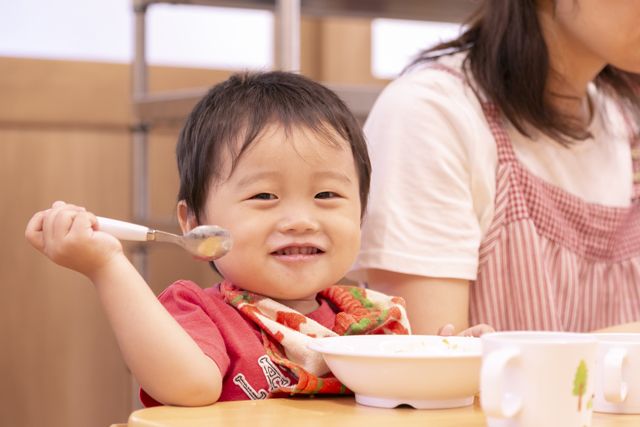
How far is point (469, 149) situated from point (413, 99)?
4.3 inches

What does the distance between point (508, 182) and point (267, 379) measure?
0.60 meters

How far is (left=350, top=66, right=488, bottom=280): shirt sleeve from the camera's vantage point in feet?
4.43

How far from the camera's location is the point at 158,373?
0.86 meters

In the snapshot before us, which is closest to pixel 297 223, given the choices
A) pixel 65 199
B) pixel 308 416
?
pixel 308 416

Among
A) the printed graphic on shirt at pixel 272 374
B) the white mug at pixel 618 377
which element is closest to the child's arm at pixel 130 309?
the printed graphic on shirt at pixel 272 374

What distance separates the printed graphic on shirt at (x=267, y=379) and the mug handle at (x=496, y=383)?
0.29 m

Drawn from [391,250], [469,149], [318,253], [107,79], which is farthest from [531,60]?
[107,79]

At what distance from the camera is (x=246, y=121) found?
1.05 m

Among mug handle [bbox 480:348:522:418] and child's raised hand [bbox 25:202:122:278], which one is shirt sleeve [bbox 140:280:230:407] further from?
mug handle [bbox 480:348:522:418]

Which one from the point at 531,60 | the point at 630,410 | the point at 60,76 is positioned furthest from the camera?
the point at 60,76

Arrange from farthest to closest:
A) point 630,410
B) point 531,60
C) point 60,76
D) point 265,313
Result: point 60,76 → point 531,60 → point 265,313 → point 630,410

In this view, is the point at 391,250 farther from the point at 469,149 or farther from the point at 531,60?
the point at 531,60

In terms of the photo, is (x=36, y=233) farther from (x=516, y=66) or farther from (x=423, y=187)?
(x=516, y=66)

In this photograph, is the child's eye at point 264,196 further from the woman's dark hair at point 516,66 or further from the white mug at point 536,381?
the woman's dark hair at point 516,66
